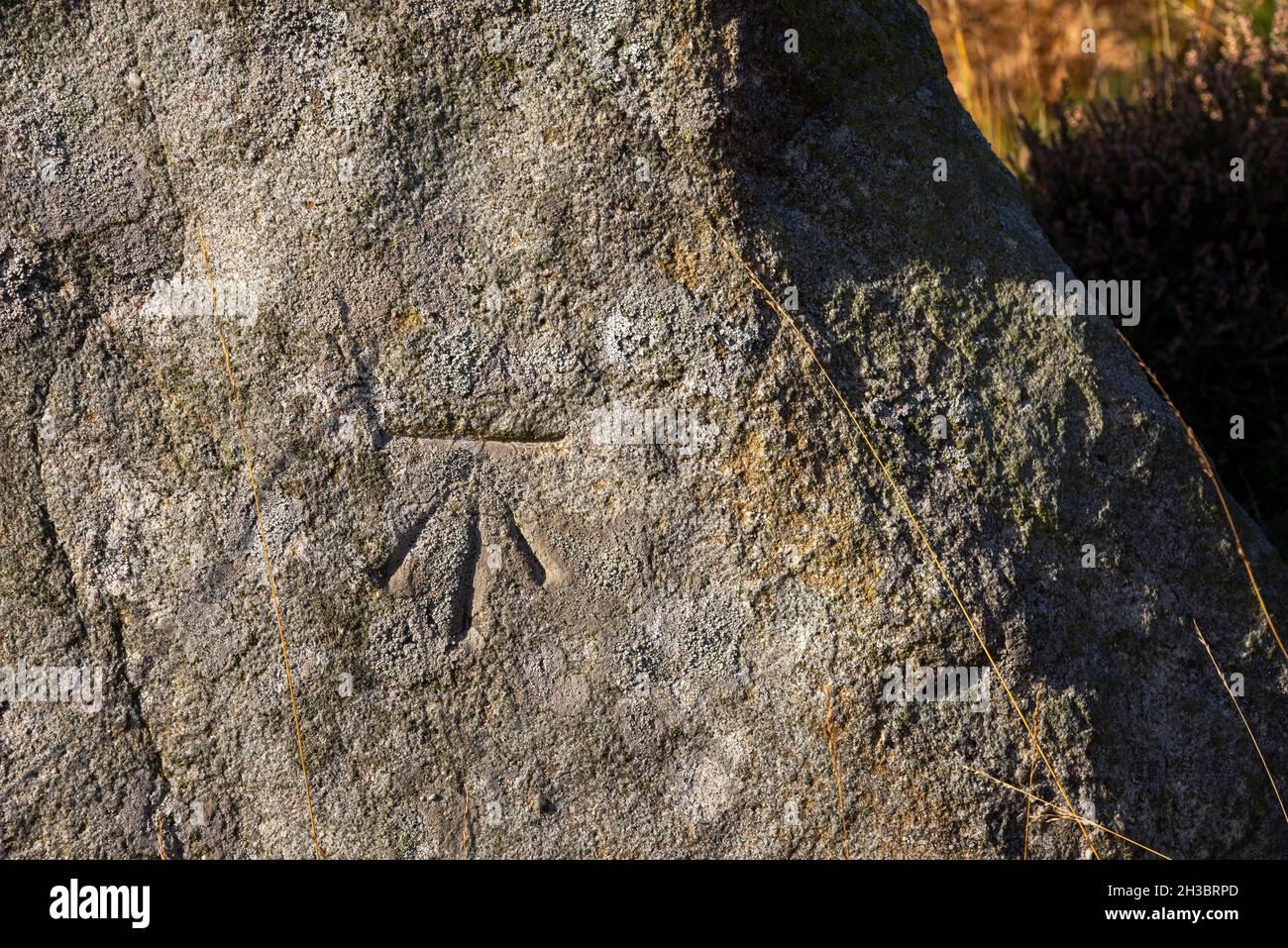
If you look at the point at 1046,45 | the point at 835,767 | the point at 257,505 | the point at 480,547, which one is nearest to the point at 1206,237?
the point at 1046,45

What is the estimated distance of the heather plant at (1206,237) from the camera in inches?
134

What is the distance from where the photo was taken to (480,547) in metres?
2.02

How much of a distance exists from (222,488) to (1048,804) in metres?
1.54

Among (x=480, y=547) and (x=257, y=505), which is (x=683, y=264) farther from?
(x=257, y=505)

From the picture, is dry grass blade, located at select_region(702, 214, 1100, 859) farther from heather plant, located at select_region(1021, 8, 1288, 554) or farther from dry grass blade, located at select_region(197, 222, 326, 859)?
heather plant, located at select_region(1021, 8, 1288, 554)

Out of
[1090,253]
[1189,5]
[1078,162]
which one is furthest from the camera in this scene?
[1189,5]

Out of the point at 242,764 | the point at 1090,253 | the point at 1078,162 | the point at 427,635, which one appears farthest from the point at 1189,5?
the point at 242,764

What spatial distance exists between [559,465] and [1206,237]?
2642 mm

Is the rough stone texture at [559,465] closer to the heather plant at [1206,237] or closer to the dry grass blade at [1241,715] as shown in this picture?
the dry grass blade at [1241,715]

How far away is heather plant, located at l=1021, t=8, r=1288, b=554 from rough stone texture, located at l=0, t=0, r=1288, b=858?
155 cm

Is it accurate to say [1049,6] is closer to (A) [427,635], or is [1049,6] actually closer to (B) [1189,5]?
(B) [1189,5]

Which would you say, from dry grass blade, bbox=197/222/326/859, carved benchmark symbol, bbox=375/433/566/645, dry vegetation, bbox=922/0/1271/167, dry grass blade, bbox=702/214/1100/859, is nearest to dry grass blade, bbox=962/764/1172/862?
dry grass blade, bbox=702/214/1100/859

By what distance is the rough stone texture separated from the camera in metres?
1.94

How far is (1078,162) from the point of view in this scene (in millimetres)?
3852
